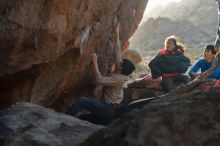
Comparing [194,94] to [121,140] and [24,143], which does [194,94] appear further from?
[24,143]

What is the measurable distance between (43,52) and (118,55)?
3212mm

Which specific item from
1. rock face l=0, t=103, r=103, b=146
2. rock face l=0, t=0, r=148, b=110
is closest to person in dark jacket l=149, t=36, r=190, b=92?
rock face l=0, t=0, r=148, b=110

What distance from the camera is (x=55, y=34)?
9547 millimetres

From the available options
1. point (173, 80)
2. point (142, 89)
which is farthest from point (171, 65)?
point (142, 89)

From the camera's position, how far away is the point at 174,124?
5305mm

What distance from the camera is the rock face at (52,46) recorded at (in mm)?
8484

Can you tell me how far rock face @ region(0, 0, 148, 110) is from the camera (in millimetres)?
8484

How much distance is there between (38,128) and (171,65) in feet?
23.0

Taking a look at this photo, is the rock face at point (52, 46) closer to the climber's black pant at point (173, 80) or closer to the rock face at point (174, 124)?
the climber's black pant at point (173, 80)

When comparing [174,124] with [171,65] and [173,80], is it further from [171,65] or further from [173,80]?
[173,80]

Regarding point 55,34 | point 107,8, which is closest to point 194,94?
point 55,34

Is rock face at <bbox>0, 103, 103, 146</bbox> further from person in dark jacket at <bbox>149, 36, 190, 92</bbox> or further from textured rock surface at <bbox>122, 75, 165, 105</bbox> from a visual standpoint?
textured rock surface at <bbox>122, 75, 165, 105</bbox>

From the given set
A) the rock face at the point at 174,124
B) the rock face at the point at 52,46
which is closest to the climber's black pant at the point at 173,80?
the rock face at the point at 52,46

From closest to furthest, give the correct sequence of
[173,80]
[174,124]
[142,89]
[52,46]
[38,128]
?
[174,124]
[38,128]
[52,46]
[173,80]
[142,89]
